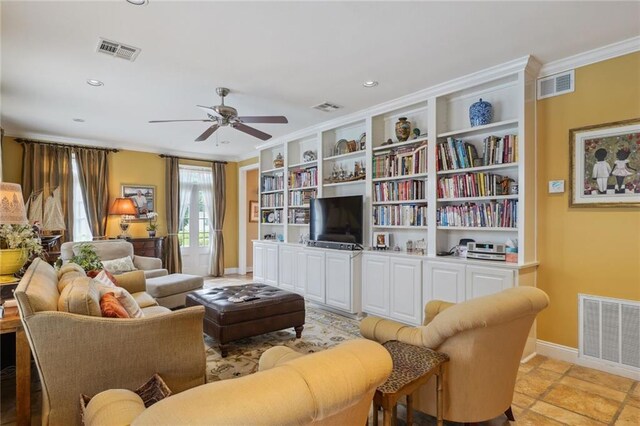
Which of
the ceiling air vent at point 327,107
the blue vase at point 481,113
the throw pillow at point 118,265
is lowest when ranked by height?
the throw pillow at point 118,265

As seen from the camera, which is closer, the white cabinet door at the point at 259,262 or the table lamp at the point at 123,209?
the table lamp at the point at 123,209

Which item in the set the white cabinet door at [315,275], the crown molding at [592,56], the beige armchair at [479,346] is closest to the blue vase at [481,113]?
the crown molding at [592,56]

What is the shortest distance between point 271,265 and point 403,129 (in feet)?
10.8

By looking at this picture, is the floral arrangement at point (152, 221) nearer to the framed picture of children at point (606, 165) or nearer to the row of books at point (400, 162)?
the row of books at point (400, 162)

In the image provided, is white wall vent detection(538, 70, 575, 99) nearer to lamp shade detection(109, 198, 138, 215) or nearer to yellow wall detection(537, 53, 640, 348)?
yellow wall detection(537, 53, 640, 348)

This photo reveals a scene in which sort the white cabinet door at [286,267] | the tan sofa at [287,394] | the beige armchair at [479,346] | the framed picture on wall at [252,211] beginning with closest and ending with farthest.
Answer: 1. the tan sofa at [287,394]
2. the beige armchair at [479,346]
3. the white cabinet door at [286,267]
4. the framed picture on wall at [252,211]

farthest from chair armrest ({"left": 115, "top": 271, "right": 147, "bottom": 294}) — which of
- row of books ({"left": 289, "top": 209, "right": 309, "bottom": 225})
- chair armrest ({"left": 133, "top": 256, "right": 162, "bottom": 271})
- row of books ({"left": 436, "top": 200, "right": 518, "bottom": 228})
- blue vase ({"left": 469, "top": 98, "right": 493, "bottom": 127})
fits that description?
blue vase ({"left": 469, "top": 98, "right": 493, "bottom": 127})

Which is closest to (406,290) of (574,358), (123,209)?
(574,358)

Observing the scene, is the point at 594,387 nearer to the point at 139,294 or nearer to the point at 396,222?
the point at 396,222

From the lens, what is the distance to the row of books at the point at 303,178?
5457 millimetres

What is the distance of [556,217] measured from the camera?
3.22m

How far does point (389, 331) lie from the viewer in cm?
216

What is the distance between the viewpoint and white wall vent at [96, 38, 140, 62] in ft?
9.01

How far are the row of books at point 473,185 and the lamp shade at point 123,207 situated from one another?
5.18m
